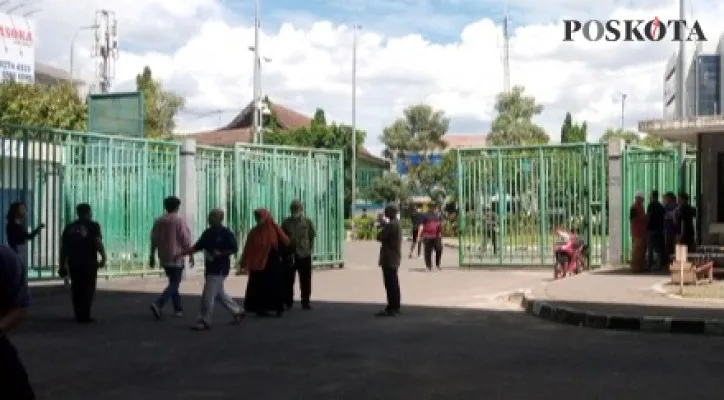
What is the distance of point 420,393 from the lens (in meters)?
8.16

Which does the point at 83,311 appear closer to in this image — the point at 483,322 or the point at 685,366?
the point at 483,322

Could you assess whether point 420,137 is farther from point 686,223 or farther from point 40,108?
point 686,223

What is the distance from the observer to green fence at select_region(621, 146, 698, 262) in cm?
2220

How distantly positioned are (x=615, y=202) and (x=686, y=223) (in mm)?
2397

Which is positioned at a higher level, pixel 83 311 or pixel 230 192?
pixel 230 192

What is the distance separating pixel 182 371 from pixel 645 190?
50.3 feet

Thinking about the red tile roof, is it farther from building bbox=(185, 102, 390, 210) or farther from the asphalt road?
the asphalt road

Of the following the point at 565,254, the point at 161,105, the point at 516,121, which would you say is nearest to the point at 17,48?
the point at 161,105

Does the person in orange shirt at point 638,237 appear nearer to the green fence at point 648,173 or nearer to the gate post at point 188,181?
the green fence at point 648,173

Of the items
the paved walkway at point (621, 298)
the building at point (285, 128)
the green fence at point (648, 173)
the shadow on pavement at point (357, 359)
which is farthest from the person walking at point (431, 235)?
the building at point (285, 128)

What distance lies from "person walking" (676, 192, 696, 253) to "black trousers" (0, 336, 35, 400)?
16.8 meters

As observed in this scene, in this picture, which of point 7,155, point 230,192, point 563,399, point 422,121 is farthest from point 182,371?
point 422,121

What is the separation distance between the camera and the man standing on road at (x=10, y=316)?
4.96m

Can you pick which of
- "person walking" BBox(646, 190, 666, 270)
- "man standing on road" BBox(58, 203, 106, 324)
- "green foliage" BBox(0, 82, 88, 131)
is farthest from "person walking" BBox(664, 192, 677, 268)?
"green foliage" BBox(0, 82, 88, 131)
